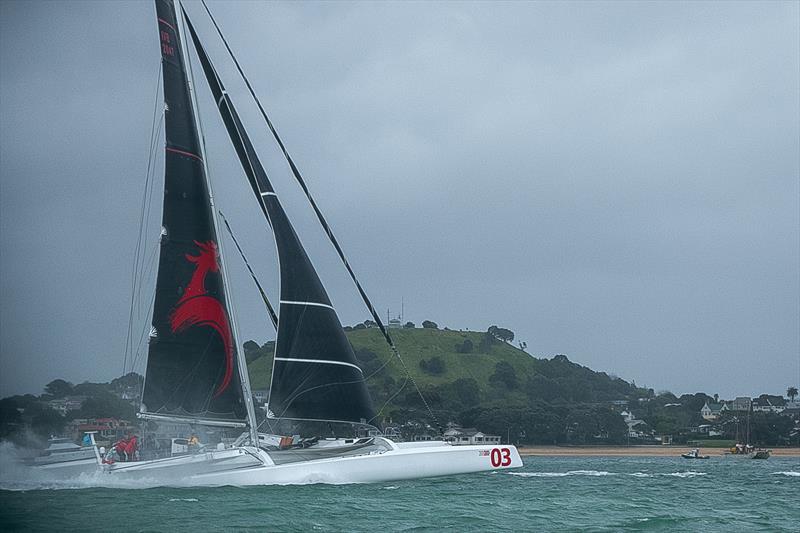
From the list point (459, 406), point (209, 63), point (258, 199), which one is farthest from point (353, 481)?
point (459, 406)

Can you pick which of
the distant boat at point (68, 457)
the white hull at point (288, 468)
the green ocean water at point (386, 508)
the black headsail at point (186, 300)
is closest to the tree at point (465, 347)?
the green ocean water at point (386, 508)

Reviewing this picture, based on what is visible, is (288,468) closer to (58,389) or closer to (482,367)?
(58,389)

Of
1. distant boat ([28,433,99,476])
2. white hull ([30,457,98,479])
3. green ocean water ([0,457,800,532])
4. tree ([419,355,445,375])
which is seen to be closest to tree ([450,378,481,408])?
tree ([419,355,445,375])

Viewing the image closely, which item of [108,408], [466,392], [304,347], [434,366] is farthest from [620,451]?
[108,408]

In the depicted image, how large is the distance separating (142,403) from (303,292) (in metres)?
5.35

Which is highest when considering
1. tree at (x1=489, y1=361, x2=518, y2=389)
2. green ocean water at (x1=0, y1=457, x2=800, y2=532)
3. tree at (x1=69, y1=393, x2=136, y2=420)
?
tree at (x1=489, y1=361, x2=518, y2=389)

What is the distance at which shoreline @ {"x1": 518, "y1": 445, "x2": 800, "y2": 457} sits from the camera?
292 ft

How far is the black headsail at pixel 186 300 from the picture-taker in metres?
28.3

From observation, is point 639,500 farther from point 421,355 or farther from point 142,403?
point 421,355

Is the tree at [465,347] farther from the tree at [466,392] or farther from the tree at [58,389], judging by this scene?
the tree at [58,389]

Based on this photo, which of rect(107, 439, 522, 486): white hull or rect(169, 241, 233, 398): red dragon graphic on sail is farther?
rect(169, 241, 233, 398): red dragon graphic on sail

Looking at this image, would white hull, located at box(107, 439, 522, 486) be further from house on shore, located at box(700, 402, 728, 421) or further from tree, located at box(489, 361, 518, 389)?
house on shore, located at box(700, 402, 728, 421)

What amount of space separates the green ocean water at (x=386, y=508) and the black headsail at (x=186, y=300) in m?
2.88

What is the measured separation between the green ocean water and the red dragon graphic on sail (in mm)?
4280
